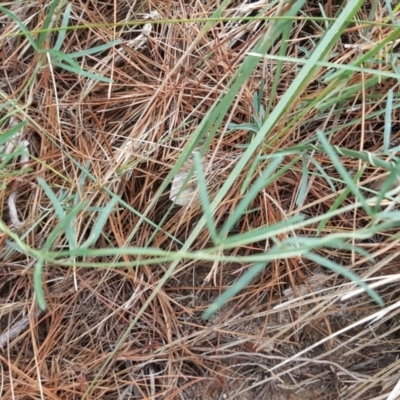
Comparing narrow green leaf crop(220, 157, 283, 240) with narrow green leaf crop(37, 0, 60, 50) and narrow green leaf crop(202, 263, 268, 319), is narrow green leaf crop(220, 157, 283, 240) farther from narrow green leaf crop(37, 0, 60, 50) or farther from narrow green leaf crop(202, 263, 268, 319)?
narrow green leaf crop(37, 0, 60, 50)

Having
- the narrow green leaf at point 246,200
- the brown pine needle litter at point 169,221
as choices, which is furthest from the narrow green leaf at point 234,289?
the brown pine needle litter at point 169,221

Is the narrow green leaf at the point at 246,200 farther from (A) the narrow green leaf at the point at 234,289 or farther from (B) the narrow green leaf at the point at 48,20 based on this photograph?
(B) the narrow green leaf at the point at 48,20

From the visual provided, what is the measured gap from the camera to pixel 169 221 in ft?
3.44

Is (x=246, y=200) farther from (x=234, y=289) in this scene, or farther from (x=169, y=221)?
(x=169, y=221)

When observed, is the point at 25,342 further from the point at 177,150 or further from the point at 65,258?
the point at 177,150

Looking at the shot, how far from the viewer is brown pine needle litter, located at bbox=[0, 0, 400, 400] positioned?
1026mm

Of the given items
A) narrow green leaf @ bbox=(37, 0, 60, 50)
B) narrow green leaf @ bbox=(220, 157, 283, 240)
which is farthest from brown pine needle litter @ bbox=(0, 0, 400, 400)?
narrow green leaf @ bbox=(220, 157, 283, 240)

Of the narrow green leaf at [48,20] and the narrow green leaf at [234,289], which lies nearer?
the narrow green leaf at [234,289]

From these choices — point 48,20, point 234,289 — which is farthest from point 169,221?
point 234,289

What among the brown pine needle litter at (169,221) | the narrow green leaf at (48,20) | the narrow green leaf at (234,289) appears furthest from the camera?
the brown pine needle litter at (169,221)

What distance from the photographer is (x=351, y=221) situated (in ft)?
3.36

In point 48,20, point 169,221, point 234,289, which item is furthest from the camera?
point 169,221

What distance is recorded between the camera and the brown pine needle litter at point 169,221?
40.4 inches

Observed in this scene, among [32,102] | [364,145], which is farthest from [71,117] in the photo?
[364,145]
